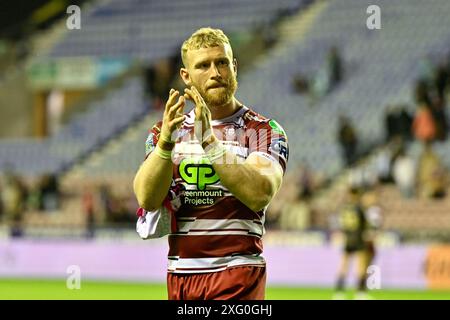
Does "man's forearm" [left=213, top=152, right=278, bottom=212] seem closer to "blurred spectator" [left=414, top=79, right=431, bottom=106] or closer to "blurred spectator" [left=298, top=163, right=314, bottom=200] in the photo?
"blurred spectator" [left=298, top=163, right=314, bottom=200]

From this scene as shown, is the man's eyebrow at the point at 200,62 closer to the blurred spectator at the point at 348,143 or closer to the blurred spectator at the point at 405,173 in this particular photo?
the blurred spectator at the point at 405,173

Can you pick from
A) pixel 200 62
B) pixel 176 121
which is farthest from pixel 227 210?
pixel 200 62

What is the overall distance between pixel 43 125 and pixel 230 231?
23430 millimetres

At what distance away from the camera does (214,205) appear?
4547mm

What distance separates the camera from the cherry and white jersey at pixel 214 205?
455cm

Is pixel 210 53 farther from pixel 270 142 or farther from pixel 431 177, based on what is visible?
pixel 431 177

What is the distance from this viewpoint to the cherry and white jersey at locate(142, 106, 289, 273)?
455 cm

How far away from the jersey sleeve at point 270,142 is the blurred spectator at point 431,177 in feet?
48.4

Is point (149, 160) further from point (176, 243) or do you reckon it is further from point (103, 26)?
point (103, 26)

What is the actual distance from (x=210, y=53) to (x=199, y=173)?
0.53 m

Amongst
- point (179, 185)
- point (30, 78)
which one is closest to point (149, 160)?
point (179, 185)

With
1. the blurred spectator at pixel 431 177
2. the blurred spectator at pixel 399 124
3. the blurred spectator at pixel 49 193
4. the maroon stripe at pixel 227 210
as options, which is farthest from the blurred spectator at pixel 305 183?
the maroon stripe at pixel 227 210

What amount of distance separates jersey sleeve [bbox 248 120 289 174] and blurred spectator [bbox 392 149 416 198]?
14956 millimetres

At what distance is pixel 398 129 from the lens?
19750 mm
